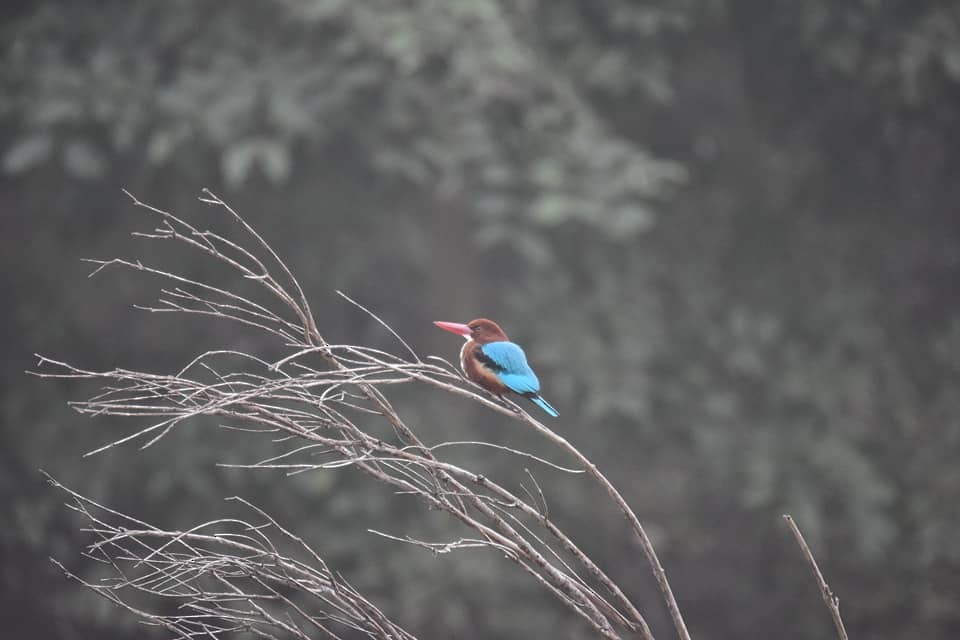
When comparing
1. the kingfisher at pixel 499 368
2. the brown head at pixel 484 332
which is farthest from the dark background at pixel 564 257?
the kingfisher at pixel 499 368

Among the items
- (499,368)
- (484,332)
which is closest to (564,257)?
(484,332)

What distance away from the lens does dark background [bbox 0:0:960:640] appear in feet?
18.8

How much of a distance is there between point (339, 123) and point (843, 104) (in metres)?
3.17

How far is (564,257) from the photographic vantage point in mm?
6457

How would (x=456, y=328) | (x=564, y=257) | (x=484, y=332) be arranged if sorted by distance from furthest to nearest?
(x=564, y=257)
(x=484, y=332)
(x=456, y=328)

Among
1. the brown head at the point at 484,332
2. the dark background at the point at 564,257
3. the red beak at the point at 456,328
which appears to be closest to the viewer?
the red beak at the point at 456,328

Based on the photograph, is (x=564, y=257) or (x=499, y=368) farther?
(x=564, y=257)

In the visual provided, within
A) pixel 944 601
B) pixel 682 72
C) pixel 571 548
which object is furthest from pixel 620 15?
pixel 571 548

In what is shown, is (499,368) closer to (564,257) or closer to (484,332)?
(484,332)

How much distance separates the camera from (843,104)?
21.9 feet

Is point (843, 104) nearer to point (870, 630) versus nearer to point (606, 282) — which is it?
point (606, 282)

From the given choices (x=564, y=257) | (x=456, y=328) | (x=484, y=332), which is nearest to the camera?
(x=456, y=328)

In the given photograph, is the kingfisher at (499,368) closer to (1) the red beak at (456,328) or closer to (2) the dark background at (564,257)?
(1) the red beak at (456,328)

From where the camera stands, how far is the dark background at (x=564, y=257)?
18.8 ft
